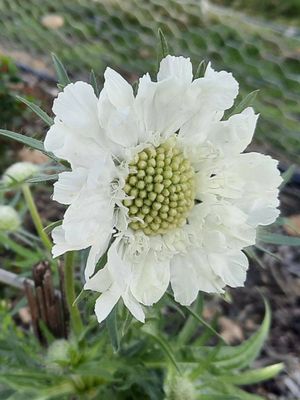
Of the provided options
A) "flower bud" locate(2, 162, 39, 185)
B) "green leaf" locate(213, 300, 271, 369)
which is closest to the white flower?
"flower bud" locate(2, 162, 39, 185)

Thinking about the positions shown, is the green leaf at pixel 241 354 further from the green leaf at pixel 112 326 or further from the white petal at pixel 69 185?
the white petal at pixel 69 185

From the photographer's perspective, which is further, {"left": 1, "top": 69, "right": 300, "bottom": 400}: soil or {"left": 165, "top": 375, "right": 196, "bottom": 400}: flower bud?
{"left": 1, "top": 69, "right": 300, "bottom": 400}: soil

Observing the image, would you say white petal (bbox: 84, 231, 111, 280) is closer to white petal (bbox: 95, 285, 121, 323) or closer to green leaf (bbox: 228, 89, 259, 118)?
white petal (bbox: 95, 285, 121, 323)

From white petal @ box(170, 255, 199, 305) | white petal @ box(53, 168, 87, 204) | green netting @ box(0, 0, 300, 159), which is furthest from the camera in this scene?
green netting @ box(0, 0, 300, 159)

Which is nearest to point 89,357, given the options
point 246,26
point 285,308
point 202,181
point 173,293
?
point 173,293

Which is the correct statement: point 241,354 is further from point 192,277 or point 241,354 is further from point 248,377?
point 192,277

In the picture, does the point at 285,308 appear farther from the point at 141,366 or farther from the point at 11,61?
the point at 11,61
